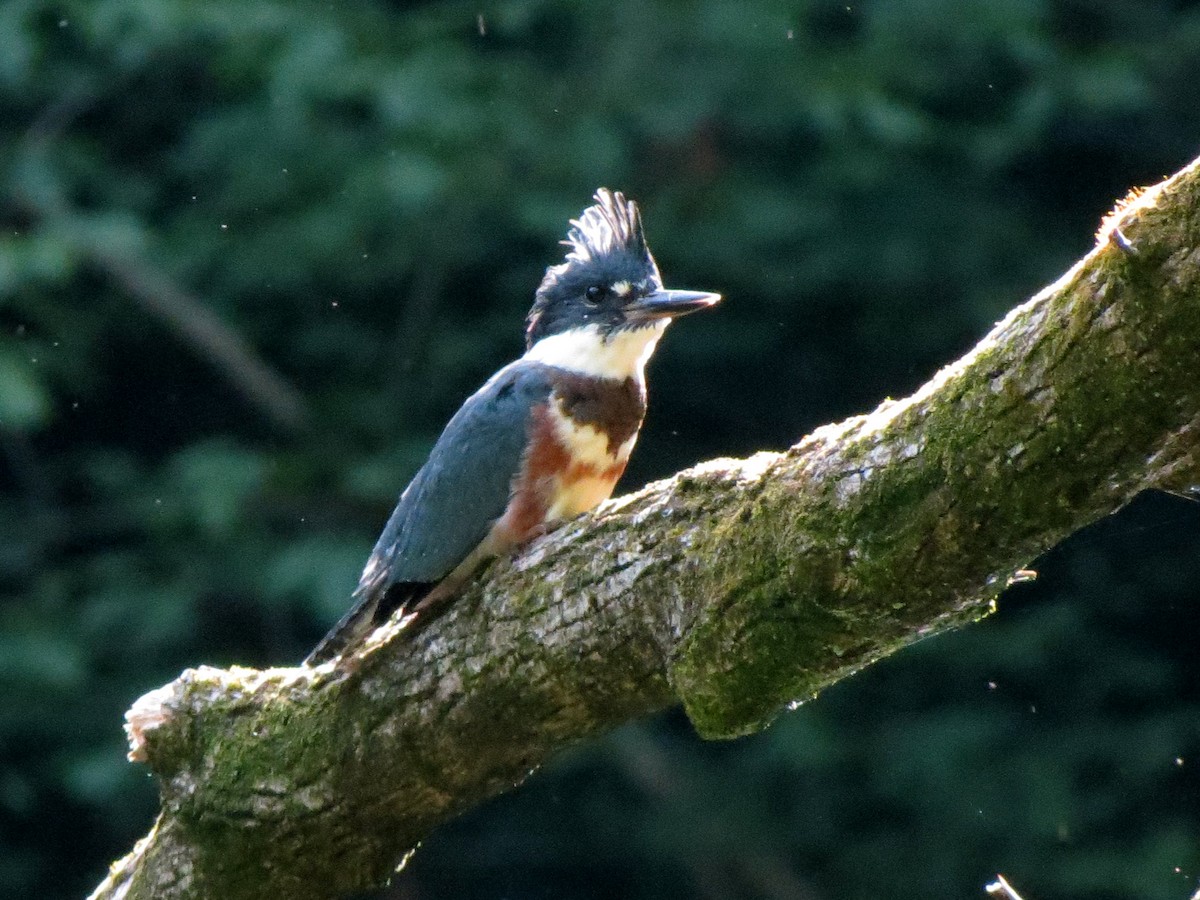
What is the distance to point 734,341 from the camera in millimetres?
6406

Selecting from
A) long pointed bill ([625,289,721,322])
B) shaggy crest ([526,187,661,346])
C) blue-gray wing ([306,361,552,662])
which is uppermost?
shaggy crest ([526,187,661,346])

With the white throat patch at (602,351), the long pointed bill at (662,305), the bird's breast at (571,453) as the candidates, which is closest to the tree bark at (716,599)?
the bird's breast at (571,453)

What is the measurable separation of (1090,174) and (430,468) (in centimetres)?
421

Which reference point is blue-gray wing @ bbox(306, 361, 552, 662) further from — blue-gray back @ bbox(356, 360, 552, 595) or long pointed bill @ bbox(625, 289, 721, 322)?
long pointed bill @ bbox(625, 289, 721, 322)

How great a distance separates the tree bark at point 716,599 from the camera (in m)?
1.65

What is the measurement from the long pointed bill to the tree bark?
849 millimetres

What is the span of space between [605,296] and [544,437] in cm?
45

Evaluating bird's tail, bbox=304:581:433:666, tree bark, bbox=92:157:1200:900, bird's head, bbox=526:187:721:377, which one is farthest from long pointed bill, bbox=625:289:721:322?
tree bark, bbox=92:157:1200:900

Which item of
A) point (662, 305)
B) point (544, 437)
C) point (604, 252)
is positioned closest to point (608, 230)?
point (604, 252)

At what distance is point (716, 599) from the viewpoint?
1.97 metres

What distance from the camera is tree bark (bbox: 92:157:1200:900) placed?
165 cm

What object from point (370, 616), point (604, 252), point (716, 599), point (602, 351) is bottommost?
point (716, 599)

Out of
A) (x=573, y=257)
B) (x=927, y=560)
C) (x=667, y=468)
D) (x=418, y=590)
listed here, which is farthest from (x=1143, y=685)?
(x=927, y=560)

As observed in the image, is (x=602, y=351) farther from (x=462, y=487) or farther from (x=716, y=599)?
(x=716, y=599)
